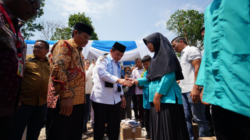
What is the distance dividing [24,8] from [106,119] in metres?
2.16

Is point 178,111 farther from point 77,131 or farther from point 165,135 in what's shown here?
point 77,131

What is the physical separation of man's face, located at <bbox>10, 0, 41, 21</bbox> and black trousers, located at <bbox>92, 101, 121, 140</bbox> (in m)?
1.80

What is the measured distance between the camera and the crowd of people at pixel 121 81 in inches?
30.5

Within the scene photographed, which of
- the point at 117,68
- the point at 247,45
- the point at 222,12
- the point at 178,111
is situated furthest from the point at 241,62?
the point at 117,68

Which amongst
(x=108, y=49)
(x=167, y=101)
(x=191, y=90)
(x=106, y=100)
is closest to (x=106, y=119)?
(x=106, y=100)

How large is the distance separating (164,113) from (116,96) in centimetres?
111

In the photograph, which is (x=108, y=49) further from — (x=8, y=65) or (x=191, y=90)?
(x=8, y=65)

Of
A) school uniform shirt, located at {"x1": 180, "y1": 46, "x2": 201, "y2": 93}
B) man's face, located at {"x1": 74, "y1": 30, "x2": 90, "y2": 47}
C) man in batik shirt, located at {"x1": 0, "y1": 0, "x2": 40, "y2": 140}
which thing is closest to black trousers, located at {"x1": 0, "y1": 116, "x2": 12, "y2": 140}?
man in batik shirt, located at {"x1": 0, "y1": 0, "x2": 40, "y2": 140}

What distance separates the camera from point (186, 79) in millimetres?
2660

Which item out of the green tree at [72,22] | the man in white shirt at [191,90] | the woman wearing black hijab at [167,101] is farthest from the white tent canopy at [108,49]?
the green tree at [72,22]

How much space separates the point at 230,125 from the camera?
0.82 meters

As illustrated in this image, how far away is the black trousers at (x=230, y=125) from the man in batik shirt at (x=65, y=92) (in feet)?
4.98

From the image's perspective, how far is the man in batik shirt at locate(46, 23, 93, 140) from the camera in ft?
4.83

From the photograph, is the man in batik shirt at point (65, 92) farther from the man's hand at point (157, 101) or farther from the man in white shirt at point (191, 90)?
the man in white shirt at point (191, 90)
